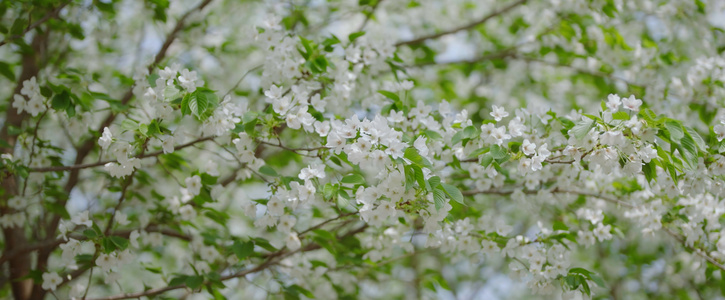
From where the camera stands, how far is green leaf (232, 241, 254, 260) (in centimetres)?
271

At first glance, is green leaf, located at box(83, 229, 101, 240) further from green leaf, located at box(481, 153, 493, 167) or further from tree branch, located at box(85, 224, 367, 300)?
green leaf, located at box(481, 153, 493, 167)

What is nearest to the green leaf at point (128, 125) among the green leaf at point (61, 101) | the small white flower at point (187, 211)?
the green leaf at point (61, 101)

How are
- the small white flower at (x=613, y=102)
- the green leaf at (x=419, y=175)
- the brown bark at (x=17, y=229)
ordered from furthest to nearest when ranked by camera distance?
1. the brown bark at (x=17, y=229)
2. the small white flower at (x=613, y=102)
3. the green leaf at (x=419, y=175)

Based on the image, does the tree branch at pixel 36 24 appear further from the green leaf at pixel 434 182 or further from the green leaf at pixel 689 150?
the green leaf at pixel 689 150

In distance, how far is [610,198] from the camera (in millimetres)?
3131

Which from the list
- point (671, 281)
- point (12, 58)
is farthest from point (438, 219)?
point (12, 58)

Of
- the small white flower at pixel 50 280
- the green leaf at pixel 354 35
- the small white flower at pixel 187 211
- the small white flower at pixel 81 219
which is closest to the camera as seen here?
the small white flower at pixel 81 219

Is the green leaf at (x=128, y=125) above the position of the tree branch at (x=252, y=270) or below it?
above

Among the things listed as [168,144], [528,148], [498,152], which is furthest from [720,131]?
[168,144]

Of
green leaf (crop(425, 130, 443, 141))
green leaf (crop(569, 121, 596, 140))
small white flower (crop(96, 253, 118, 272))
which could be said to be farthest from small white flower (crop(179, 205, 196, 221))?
green leaf (crop(569, 121, 596, 140))

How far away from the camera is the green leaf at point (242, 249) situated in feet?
8.87

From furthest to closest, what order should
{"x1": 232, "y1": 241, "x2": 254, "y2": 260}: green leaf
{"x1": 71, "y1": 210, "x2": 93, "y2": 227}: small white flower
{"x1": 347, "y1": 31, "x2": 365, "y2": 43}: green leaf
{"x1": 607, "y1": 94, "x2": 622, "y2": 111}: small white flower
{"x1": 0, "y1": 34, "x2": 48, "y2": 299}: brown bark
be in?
{"x1": 0, "y1": 34, "x2": 48, "y2": 299}: brown bark, {"x1": 347, "y1": 31, "x2": 365, "y2": 43}: green leaf, {"x1": 232, "y1": 241, "x2": 254, "y2": 260}: green leaf, {"x1": 71, "y1": 210, "x2": 93, "y2": 227}: small white flower, {"x1": 607, "y1": 94, "x2": 622, "y2": 111}: small white flower

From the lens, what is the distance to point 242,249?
2744 millimetres

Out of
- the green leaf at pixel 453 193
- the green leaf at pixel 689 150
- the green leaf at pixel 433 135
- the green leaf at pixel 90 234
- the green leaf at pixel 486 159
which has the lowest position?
the green leaf at pixel 90 234
